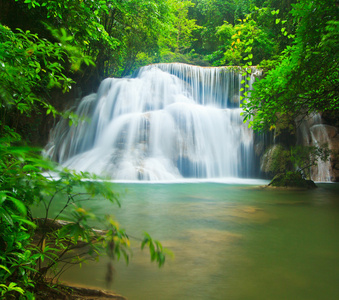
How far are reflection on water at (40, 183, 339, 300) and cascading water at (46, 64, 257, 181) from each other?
6.24 m

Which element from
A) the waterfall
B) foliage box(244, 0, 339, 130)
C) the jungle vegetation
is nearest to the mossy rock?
the jungle vegetation

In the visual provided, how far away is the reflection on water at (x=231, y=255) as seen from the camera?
6.70 feet

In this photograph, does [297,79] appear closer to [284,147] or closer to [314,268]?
[314,268]

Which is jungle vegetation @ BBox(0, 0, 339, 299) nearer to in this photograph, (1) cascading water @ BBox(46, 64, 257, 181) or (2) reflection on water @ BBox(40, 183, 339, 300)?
(2) reflection on water @ BBox(40, 183, 339, 300)

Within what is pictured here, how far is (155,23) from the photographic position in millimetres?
15070

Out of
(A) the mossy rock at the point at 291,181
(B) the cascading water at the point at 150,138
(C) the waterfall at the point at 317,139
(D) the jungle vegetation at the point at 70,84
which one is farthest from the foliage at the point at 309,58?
(C) the waterfall at the point at 317,139

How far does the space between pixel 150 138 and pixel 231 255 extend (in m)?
10.1

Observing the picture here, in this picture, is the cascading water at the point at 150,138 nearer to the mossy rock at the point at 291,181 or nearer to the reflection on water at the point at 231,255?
the mossy rock at the point at 291,181

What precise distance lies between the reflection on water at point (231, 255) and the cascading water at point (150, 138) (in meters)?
6.24

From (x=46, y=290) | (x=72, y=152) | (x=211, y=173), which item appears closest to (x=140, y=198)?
(x=46, y=290)

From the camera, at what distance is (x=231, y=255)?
2.75m

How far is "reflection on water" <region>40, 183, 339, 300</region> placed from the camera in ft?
6.70

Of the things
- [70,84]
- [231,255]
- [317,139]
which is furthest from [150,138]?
[231,255]

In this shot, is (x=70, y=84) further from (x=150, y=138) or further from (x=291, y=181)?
(x=291, y=181)
